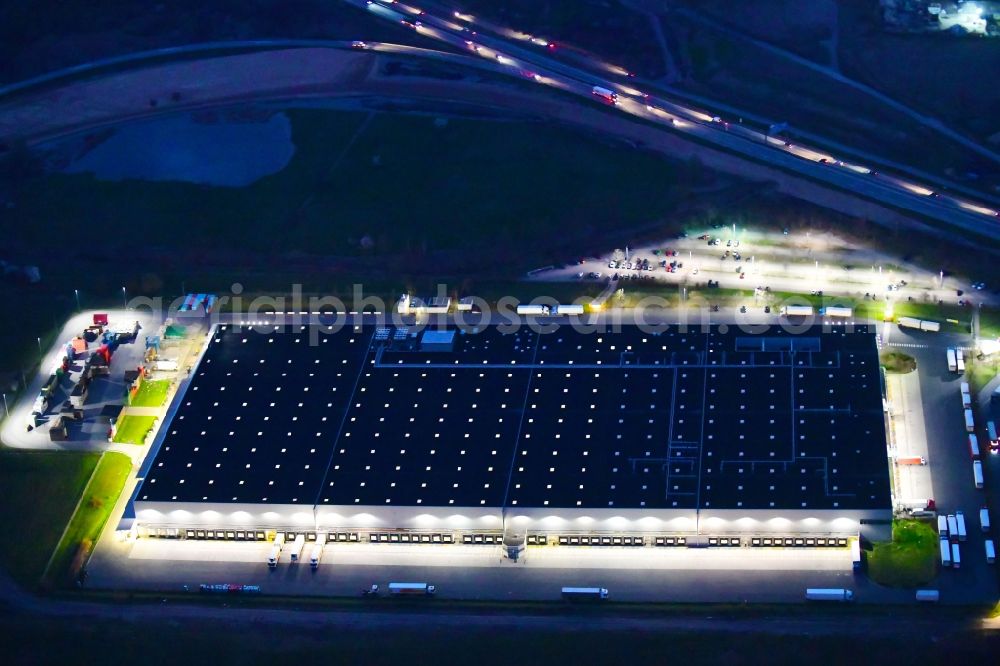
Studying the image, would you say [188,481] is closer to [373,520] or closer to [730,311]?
[373,520]

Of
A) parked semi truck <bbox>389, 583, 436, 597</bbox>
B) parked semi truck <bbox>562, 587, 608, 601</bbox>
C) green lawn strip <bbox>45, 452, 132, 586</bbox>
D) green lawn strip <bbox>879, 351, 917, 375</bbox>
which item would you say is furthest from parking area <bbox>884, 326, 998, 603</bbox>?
green lawn strip <bbox>45, 452, 132, 586</bbox>

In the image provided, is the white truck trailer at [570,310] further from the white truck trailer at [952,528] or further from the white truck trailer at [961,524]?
the white truck trailer at [952,528]

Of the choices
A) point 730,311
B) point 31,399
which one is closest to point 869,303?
point 730,311

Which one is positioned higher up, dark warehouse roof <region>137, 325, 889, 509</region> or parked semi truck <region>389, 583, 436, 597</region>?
dark warehouse roof <region>137, 325, 889, 509</region>

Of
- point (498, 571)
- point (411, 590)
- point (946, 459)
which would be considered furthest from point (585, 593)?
point (946, 459)

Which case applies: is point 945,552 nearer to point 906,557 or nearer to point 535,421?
point 906,557

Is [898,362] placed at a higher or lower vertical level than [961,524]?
higher

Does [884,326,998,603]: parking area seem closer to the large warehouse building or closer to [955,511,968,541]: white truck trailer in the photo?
[955,511,968,541]: white truck trailer
